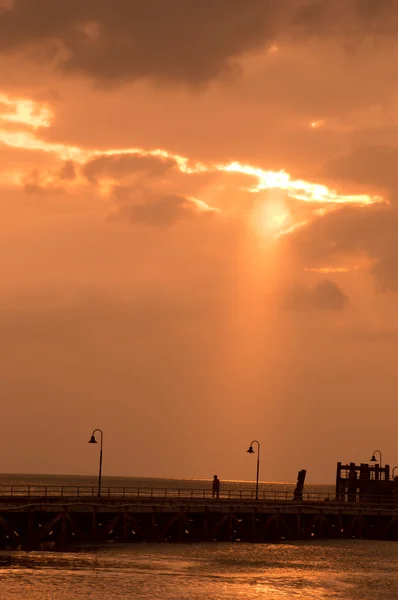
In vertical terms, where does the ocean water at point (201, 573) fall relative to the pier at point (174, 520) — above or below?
below

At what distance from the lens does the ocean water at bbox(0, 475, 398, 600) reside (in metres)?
48.2

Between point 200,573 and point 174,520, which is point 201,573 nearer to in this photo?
point 200,573

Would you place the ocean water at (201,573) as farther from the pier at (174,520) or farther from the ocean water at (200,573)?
the pier at (174,520)

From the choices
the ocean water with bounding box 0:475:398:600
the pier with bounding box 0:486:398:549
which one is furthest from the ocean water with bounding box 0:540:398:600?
the pier with bounding box 0:486:398:549

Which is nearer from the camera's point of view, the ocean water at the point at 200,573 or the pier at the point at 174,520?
the ocean water at the point at 200,573

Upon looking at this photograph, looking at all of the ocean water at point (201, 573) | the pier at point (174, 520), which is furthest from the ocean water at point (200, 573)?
the pier at point (174, 520)

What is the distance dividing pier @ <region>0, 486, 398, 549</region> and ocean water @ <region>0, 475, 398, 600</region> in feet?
5.45

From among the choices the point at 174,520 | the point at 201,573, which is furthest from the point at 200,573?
the point at 174,520

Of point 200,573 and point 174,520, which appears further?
point 174,520

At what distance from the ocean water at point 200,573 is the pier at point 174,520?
166 cm

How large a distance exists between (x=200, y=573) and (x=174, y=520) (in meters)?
14.3

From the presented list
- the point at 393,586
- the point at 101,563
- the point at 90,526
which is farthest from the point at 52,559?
the point at 393,586

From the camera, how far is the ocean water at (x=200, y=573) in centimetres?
4825

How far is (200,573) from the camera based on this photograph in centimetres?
5503
